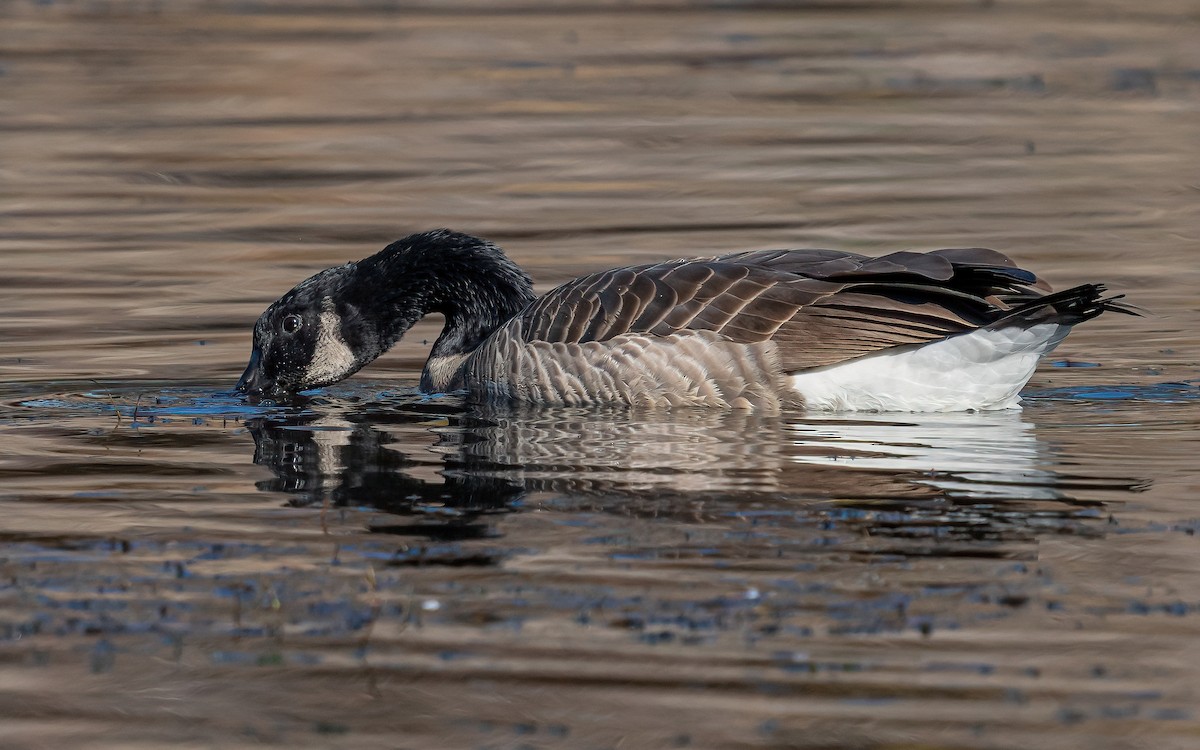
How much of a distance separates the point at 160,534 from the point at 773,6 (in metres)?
24.1

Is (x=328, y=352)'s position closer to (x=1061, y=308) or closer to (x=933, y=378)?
(x=933, y=378)

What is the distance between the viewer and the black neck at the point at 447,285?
11148 millimetres

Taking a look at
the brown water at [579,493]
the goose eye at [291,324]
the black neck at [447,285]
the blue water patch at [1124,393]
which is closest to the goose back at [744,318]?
the brown water at [579,493]

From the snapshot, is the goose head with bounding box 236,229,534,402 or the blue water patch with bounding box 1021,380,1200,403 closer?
the blue water patch with bounding box 1021,380,1200,403

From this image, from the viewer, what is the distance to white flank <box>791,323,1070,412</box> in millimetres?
8984

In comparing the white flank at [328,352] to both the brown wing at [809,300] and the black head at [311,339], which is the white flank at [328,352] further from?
the brown wing at [809,300]

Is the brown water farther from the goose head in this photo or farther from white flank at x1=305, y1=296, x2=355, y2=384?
the goose head

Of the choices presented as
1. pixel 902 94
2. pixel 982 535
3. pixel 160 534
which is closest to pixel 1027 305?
pixel 982 535

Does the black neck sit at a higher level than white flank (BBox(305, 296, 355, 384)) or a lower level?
higher

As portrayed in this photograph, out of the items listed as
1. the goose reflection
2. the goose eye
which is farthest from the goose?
the goose eye

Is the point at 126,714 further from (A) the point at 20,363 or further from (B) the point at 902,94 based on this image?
(B) the point at 902,94

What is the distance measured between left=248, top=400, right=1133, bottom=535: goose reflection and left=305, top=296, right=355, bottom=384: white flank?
1.03m

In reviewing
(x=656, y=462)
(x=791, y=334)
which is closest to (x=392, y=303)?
(x=791, y=334)

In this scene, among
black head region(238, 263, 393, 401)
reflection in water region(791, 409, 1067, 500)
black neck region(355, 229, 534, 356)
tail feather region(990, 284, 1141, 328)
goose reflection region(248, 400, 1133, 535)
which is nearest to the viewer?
goose reflection region(248, 400, 1133, 535)
